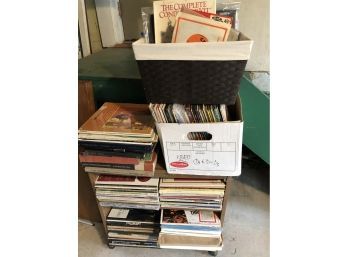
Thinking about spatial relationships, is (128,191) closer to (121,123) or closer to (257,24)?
(121,123)

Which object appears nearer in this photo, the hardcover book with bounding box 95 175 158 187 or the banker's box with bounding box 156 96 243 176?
the banker's box with bounding box 156 96 243 176

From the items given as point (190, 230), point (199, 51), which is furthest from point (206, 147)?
point (190, 230)

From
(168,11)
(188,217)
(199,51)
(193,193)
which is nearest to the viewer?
(199,51)

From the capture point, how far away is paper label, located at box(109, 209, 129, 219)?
1316 mm

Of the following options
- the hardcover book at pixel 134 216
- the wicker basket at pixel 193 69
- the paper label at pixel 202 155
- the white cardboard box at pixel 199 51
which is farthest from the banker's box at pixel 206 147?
the hardcover book at pixel 134 216

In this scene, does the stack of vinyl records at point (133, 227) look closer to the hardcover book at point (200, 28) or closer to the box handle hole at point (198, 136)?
the box handle hole at point (198, 136)

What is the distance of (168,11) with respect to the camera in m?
0.88

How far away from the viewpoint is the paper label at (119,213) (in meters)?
1.32

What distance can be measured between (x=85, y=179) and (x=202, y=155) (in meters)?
0.75

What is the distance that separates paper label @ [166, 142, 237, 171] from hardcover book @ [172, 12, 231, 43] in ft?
1.23

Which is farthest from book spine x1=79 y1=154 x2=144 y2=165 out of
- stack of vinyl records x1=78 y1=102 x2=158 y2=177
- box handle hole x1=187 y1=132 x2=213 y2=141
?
box handle hole x1=187 y1=132 x2=213 y2=141

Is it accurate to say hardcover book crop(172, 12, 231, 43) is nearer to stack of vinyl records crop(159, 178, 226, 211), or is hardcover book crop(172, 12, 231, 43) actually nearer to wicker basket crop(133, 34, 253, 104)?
wicker basket crop(133, 34, 253, 104)
